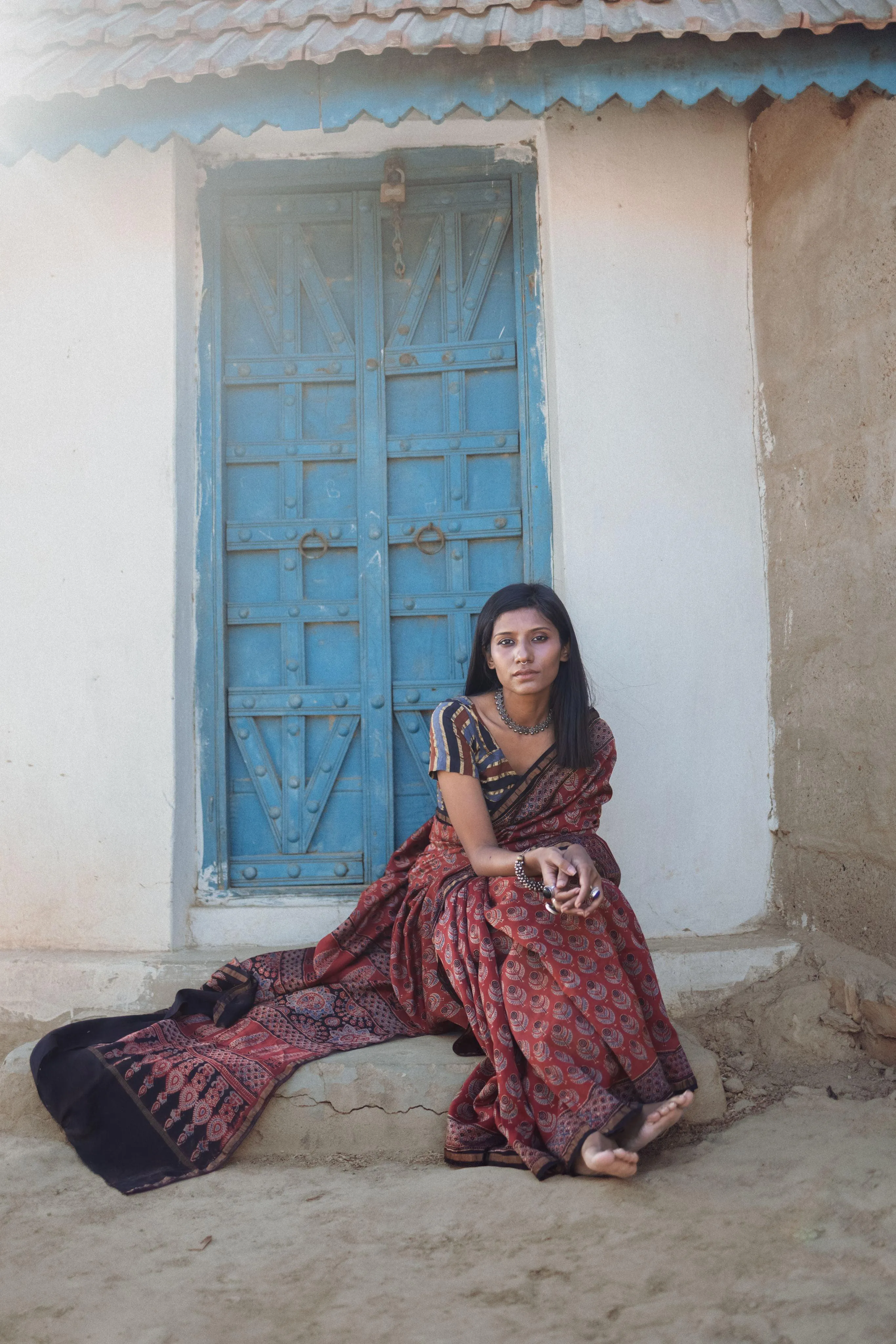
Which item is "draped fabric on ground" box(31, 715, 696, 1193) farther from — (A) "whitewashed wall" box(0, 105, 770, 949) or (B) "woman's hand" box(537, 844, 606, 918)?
(A) "whitewashed wall" box(0, 105, 770, 949)

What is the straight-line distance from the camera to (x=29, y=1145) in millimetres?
2643

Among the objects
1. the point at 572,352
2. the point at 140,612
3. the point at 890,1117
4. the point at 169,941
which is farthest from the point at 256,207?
the point at 890,1117

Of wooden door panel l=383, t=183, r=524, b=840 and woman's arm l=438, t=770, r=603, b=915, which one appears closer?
woman's arm l=438, t=770, r=603, b=915

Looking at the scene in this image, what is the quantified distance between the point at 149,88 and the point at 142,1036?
2.86 meters

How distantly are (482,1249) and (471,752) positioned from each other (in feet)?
4.13

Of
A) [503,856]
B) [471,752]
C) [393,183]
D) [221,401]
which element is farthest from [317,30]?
[503,856]

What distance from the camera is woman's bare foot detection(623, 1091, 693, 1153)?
223cm

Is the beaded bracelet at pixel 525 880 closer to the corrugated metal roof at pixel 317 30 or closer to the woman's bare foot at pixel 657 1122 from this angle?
the woman's bare foot at pixel 657 1122

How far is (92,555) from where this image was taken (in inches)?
140

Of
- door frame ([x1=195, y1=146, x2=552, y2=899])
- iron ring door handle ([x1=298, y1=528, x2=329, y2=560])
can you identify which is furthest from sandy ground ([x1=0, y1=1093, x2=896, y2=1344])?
iron ring door handle ([x1=298, y1=528, x2=329, y2=560])

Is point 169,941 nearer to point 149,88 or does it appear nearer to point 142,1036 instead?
point 142,1036

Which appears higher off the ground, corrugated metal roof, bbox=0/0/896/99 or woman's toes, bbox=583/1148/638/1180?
corrugated metal roof, bbox=0/0/896/99

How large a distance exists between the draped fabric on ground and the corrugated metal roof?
204 centimetres

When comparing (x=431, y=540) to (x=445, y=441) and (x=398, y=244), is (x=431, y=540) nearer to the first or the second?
(x=445, y=441)
